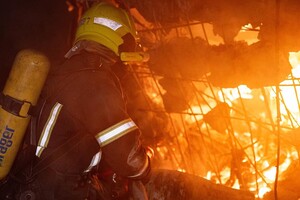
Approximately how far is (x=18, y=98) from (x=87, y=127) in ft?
2.28

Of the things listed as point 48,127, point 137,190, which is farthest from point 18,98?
point 137,190

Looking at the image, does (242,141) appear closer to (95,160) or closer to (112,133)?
(95,160)

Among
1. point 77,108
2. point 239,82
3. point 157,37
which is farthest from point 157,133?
point 77,108

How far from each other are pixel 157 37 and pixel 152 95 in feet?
4.55

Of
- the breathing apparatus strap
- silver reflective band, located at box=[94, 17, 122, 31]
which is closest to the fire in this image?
silver reflective band, located at box=[94, 17, 122, 31]

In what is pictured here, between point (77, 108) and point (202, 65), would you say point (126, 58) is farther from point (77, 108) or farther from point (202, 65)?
point (202, 65)

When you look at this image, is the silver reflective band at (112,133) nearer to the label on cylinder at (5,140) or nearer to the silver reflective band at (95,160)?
the silver reflective band at (95,160)

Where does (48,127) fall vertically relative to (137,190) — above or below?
above

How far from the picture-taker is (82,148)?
2703 mm

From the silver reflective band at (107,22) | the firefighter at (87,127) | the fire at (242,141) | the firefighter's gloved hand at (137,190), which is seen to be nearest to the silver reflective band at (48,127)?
the firefighter at (87,127)

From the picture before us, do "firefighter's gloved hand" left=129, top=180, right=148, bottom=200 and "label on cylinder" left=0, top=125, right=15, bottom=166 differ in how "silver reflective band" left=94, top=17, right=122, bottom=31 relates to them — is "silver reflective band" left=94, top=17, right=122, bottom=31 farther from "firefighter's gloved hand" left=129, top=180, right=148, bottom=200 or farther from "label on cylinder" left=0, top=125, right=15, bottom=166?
"firefighter's gloved hand" left=129, top=180, right=148, bottom=200

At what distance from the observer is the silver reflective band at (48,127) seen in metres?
2.55

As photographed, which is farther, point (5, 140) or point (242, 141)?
point (242, 141)

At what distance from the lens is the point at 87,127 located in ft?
8.21
